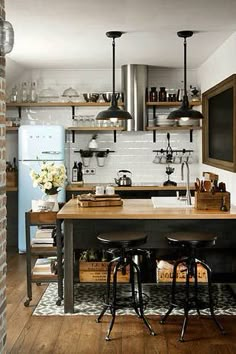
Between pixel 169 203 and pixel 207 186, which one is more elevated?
pixel 207 186

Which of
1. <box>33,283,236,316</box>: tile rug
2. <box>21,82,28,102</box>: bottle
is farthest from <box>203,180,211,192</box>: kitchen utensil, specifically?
<box>21,82,28,102</box>: bottle

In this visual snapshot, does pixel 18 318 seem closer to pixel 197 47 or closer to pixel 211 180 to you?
pixel 211 180

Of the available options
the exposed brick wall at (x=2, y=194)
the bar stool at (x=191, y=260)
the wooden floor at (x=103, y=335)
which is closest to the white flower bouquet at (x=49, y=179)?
the wooden floor at (x=103, y=335)

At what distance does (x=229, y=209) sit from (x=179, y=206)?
1.69 ft

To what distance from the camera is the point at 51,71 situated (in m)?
8.30

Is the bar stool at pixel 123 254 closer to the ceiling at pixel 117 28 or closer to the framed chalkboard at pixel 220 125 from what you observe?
the framed chalkboard at pixel 220 125

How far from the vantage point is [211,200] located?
5.03 m

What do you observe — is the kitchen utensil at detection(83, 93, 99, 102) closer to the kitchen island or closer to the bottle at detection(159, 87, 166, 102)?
the bottle at detection(159, 87, 166, 102)

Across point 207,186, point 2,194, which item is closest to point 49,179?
point 207,186

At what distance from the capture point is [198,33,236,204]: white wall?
5.83m

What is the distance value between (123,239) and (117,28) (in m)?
2.08

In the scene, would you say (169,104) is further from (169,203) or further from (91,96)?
(169,203)

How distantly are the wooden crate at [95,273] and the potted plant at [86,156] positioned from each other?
322 centimetres

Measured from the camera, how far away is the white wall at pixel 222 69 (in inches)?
230
